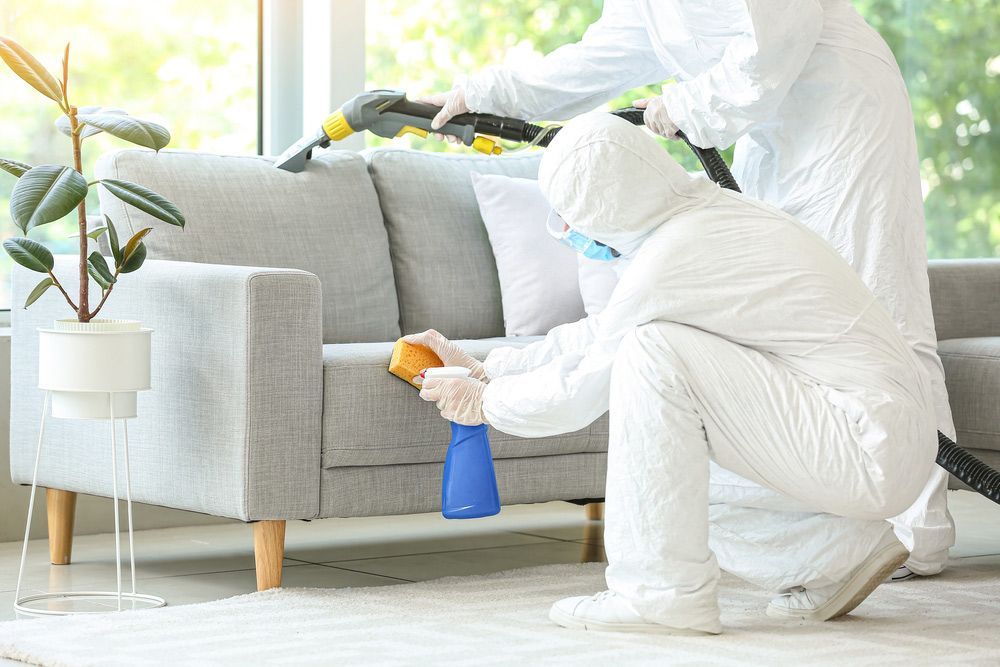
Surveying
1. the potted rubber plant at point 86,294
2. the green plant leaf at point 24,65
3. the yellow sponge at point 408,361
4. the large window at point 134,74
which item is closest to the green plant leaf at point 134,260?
the potted rubber plant at point 86,294

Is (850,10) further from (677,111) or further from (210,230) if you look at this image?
(210,230)

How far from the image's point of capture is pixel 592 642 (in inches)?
90.1

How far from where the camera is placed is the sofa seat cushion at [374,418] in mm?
2740

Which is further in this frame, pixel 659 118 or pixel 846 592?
pixel 659 118

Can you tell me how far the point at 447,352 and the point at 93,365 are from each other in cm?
65

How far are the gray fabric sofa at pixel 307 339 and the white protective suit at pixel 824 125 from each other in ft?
1.09

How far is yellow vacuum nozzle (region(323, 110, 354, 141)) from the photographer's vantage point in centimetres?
320

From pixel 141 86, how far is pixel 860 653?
2.61 meters

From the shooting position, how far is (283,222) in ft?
11.0

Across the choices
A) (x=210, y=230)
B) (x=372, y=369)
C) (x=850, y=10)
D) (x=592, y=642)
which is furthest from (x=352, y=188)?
(x=592, y=642)

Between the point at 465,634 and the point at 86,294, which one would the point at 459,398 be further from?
the point at 86,294

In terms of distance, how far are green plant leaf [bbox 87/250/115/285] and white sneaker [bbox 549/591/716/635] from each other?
40.5 inches

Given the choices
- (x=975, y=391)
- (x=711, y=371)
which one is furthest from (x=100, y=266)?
(x=975, y=391)

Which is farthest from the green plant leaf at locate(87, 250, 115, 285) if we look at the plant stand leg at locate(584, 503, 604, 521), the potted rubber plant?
the plant stand leg at locate(584, 503, 604, 521)
